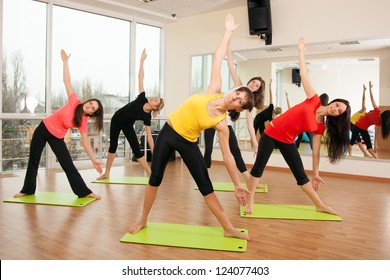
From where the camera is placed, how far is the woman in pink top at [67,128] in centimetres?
334

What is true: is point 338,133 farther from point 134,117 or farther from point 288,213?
point 134,117

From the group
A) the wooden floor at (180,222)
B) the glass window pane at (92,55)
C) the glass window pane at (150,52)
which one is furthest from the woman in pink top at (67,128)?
the glass window pane at (150,52)

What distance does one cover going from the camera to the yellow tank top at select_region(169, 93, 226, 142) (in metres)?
2.15

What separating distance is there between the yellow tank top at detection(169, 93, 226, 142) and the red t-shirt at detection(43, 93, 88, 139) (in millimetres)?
→ 1420

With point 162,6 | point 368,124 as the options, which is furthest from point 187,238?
point 162,6

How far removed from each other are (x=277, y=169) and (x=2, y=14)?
4955 mm

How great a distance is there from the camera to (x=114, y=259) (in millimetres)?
2100

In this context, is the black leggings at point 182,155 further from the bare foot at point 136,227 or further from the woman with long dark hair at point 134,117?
the woman with long dark hair at point 134,117

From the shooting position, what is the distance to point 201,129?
2.24m

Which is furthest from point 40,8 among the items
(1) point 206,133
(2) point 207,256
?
(2) point 207,256

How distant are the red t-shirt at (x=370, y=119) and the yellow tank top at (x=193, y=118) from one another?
3.86 meters

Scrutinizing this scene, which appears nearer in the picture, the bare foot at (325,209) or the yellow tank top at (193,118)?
the yellow tank top at (193,118)

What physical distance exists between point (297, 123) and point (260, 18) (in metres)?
3.34

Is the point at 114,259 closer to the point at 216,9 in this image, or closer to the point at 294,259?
the point at 294,259
